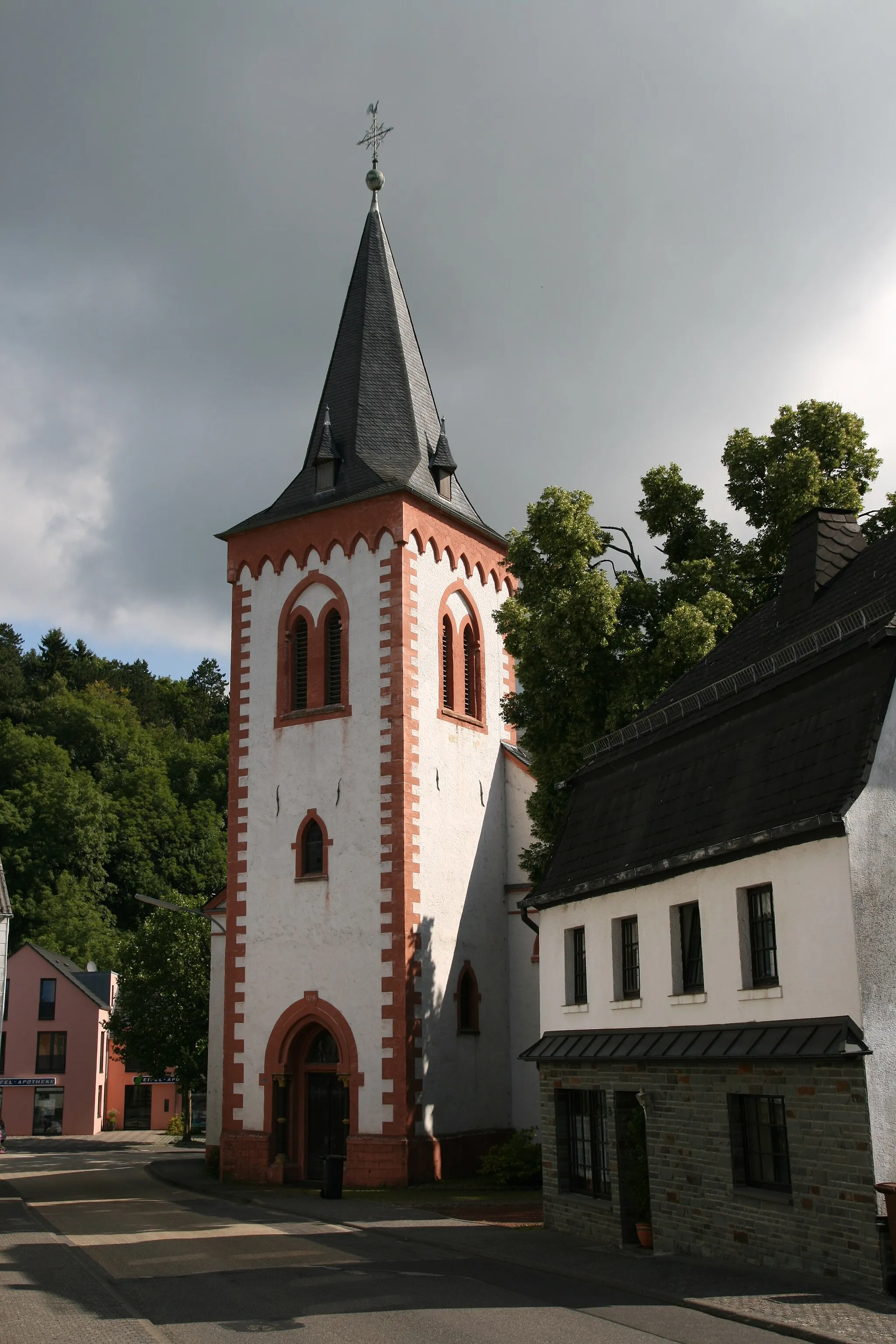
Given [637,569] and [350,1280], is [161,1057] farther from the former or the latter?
[350,1280]

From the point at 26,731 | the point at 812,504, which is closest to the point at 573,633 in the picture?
the point at 812,504

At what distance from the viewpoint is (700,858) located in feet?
52.4

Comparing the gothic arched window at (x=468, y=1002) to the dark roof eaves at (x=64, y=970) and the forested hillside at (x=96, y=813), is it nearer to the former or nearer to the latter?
the forested hillside at (x=96, y=813)

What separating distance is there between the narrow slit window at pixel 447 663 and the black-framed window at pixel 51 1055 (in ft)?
153

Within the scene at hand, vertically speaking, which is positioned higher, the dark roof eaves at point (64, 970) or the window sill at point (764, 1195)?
the dark roof eaves at point (64, 970)

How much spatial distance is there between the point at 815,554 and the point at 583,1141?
9.37m

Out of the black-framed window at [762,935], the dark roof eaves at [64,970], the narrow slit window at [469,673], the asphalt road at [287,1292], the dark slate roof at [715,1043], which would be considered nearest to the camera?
the asphalt road at [287,1292]

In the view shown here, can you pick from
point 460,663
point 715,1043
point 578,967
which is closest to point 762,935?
point 715,1043

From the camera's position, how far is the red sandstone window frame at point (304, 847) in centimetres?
2941

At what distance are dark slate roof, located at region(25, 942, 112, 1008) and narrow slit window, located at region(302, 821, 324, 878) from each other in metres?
44.7

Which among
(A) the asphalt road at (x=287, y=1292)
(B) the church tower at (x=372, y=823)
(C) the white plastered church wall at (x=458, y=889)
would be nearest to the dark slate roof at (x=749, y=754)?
(A) the asphalt road at (x=287, y=1292)

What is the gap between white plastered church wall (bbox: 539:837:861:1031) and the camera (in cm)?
1370

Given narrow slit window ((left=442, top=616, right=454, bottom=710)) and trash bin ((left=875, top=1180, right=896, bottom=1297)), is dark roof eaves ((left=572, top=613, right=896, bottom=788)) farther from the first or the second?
narrow slit window ((left=442, top=616, right=454, bottom=710))

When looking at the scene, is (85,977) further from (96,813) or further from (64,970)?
(96,813)
